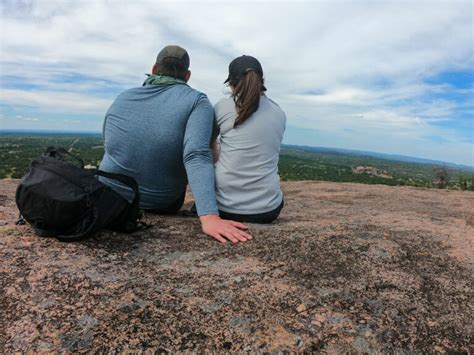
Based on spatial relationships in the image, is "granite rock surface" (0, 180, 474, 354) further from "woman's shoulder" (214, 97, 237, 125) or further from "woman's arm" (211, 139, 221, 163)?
"woman's shoulder" (214, 97, 237, 125)

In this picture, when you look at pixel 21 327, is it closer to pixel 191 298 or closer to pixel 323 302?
pixel 191 298

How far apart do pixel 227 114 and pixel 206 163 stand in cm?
45

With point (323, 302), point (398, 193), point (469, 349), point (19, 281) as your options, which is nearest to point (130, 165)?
point (19, 281)

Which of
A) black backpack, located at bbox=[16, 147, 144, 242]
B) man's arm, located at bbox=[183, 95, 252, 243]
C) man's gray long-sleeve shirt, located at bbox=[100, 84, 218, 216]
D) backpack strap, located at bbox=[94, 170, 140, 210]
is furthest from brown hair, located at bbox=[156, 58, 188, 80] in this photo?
black backpack, located at bbox=[16, 147, 144, 242]

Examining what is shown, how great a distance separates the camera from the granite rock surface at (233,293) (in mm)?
1346

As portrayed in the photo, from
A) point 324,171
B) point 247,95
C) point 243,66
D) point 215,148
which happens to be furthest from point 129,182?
point 324,171

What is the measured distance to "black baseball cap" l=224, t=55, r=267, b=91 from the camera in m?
2.51

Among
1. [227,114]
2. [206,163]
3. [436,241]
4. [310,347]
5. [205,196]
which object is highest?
[227,114]

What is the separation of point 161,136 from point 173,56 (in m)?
0.59

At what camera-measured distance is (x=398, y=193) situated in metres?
6.60

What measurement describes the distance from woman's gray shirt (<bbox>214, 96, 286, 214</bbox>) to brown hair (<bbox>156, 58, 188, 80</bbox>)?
1.13 ft

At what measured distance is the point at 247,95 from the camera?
2.48m

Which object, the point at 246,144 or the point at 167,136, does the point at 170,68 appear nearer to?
the point at 167,136

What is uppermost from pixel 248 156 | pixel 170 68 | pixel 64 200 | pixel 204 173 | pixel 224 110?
pixel 170 68
